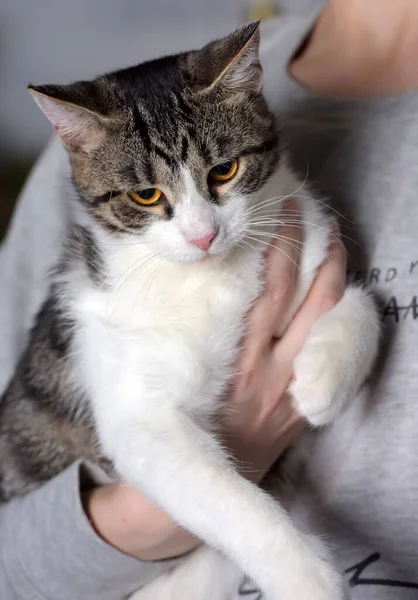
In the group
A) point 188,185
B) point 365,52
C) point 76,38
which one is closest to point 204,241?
point 188,185

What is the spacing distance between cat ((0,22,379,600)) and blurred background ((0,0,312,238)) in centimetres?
185

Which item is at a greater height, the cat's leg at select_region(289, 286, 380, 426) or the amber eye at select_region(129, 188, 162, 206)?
the amber eye at select_region(129, 188, 162, 206)

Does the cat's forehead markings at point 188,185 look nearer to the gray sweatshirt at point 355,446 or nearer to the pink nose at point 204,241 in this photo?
the pink nose at point 204,241

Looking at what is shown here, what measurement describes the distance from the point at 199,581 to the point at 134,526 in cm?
21

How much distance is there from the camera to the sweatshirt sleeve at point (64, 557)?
3.61ft

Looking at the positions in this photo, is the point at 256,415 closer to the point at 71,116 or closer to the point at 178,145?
the point at 178,145

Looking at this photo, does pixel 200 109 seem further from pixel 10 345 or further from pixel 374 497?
pixel 10 345

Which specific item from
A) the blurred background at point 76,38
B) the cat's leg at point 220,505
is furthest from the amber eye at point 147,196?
the blurred background at point 76,38

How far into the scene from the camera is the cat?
90 cm

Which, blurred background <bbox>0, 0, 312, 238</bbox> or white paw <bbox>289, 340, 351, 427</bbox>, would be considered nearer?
white paw <bbox>289, 340, 351, 427</bbox>

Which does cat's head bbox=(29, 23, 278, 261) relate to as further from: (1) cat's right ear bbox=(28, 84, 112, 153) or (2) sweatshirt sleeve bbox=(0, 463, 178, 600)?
(2) sweatshirt sleeve bbox=(0, 463, 178, 600)

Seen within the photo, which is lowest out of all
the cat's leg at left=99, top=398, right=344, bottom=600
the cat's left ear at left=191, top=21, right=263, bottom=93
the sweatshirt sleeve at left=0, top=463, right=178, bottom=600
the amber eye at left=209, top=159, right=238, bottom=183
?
the sweatshirt sleeve at left=0, top=463, right=178, bottom=600

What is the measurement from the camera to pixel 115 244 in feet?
3.66

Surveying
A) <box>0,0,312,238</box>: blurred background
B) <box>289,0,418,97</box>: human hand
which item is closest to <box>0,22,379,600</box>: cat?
<box>289,0,418,97</box>: human hand
